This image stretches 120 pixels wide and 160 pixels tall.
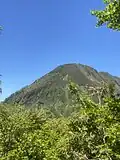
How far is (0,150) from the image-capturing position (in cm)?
4769

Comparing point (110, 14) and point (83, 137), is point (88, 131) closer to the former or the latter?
point (83, 137)

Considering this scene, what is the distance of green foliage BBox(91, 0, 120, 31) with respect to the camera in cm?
1658

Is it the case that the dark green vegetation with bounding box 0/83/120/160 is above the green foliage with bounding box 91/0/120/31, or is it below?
below

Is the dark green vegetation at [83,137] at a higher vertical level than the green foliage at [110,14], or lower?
lower

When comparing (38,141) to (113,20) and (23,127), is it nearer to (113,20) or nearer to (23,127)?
(23,127)

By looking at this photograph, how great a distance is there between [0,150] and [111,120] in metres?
31.3

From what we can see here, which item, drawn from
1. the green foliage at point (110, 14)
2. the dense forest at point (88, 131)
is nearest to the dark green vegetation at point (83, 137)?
the dense forest at point (88, 131)

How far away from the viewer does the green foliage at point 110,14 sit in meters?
16.6

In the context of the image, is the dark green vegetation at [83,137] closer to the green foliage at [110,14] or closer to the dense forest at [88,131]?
the dense forest at [88,131]

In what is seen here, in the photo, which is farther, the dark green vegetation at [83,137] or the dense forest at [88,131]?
the dark green vegetation at [83,137]

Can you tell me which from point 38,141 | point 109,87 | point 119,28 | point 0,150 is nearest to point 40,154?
point 38,141

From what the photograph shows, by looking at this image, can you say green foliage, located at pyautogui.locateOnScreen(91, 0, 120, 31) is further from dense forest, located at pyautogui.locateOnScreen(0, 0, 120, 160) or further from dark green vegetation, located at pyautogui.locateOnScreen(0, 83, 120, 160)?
dark green vegetation, located at pyautogui.locateOnScreen(0, 83, 120, 160)

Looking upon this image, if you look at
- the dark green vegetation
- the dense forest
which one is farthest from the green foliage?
the dark green vegetation

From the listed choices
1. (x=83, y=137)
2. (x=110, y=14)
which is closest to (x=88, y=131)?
(x=83, y=137)
